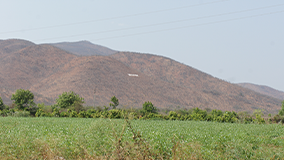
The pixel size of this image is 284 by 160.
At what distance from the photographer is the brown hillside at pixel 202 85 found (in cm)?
7625

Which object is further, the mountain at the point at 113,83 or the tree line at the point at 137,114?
the mountain at the point at 113,83

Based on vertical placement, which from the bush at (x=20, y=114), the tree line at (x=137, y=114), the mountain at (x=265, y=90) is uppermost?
the mountain at (x=265, y=90)

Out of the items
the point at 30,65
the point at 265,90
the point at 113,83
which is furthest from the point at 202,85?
the point at 265,90

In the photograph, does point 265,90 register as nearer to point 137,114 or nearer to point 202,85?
point 202,85

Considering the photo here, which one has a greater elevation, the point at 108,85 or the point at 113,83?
the point at 113,83

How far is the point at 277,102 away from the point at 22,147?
9423 centimetres

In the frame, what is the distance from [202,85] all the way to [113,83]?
1455 inches

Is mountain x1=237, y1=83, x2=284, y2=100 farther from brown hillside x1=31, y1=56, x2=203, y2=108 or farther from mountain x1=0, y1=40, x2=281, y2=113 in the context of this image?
brown hillside x1=31, y1=56, x2=203, y2=108

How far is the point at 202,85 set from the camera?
94.9m

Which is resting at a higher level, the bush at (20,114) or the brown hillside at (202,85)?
the brown hillside at (202,85)

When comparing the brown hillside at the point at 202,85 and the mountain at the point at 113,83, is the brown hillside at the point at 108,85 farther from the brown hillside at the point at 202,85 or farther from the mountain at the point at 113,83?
the brown hillside at the point at 202,85

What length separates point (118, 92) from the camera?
7119 centimetres

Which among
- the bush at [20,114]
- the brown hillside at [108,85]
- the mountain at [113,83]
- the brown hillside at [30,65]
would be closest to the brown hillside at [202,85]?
the mountain at [113,83]

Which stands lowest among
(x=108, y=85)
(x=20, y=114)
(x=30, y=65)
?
(x=20, y=114)
